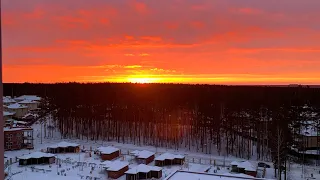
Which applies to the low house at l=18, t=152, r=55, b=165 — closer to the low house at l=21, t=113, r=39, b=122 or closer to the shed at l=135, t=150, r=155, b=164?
the shed at l=135, t=150, r=155, b=164

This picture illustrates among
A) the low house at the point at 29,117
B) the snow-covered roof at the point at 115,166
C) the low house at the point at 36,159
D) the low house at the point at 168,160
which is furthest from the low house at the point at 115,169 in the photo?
the low house at the point at 29,117

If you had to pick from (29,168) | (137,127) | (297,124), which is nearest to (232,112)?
(297,124)

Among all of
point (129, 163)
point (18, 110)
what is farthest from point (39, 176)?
point (18, 110)

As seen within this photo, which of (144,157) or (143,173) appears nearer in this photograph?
(143,173)

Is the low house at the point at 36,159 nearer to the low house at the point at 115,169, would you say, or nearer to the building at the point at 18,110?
the low house at the point at 115,169

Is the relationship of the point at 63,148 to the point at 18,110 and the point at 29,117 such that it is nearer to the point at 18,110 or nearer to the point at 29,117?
the point at 29,117

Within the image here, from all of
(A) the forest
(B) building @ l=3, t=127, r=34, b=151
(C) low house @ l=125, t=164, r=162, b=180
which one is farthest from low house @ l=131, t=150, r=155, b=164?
(B) building @ l=3, t=127, r=34, b=151
